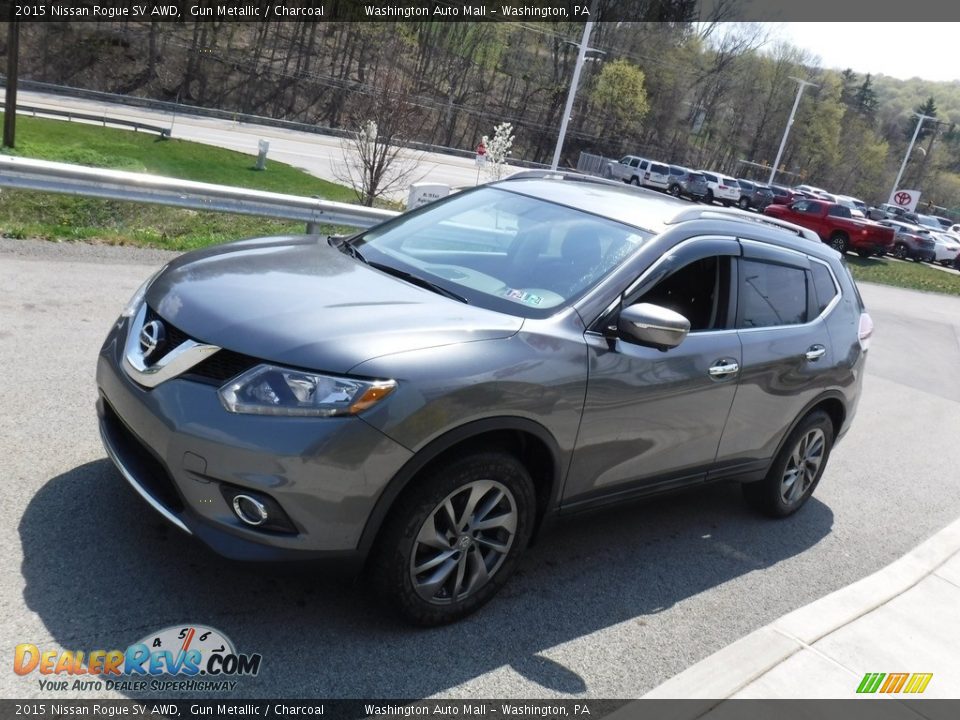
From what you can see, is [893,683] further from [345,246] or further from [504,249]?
[345,246]

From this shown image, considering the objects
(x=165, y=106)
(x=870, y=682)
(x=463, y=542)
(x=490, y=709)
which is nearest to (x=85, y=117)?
(x=165, y=106)

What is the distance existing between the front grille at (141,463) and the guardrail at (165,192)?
5979 mm

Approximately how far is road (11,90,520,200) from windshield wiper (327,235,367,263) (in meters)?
22.5

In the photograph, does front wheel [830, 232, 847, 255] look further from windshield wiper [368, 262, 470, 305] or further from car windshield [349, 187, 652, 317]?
windshield wiper [368, 262, 470, 305]

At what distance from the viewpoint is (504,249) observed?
4383 mm

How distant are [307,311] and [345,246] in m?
1.29

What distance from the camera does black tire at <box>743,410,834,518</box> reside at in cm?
536

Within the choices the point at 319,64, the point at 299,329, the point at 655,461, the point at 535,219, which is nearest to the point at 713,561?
the point at 655,461

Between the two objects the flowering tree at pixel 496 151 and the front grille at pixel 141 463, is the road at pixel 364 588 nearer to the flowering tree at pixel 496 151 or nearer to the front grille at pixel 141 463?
the front grille at pixel 141 463

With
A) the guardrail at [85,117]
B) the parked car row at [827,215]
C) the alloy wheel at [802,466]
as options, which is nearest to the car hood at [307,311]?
the alloy wheel at [802,466]

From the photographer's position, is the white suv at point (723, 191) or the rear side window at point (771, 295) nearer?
the rear side window at point (771, 295)

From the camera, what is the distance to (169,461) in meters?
3.17

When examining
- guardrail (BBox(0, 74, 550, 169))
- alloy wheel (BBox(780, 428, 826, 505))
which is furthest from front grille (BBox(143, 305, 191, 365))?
guardrail (BBox(0, 74, 550, 169))

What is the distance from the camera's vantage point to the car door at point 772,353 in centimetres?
468
